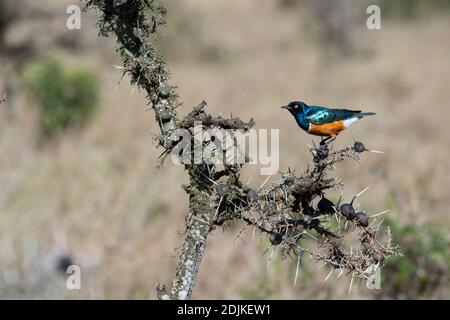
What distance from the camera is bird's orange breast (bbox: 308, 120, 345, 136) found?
310cm

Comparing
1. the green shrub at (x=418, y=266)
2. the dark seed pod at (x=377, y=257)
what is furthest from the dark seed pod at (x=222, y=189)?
the green shrub at (x=418, y=266)

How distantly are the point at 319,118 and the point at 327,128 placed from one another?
0.24 feet

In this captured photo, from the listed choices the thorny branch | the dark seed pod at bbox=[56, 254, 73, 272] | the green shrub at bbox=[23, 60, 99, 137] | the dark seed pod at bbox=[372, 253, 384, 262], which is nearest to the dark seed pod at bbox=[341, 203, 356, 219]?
the thorny branch

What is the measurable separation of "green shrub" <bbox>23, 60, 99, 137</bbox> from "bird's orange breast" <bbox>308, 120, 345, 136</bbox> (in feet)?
23.7

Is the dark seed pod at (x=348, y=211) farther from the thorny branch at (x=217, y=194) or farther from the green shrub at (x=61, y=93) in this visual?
the green shrub at (x=61, y=93)

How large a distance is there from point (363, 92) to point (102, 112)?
5.03 meters

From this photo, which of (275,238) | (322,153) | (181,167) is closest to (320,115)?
(322,153)

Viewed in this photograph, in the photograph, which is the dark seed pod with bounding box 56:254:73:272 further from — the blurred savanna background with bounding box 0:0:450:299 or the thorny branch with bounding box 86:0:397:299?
the thorny branch with bounding box 86:0:397:299

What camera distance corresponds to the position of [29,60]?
13.2 metres

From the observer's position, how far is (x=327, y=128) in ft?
10.2

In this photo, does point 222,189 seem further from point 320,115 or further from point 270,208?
point 320,115
